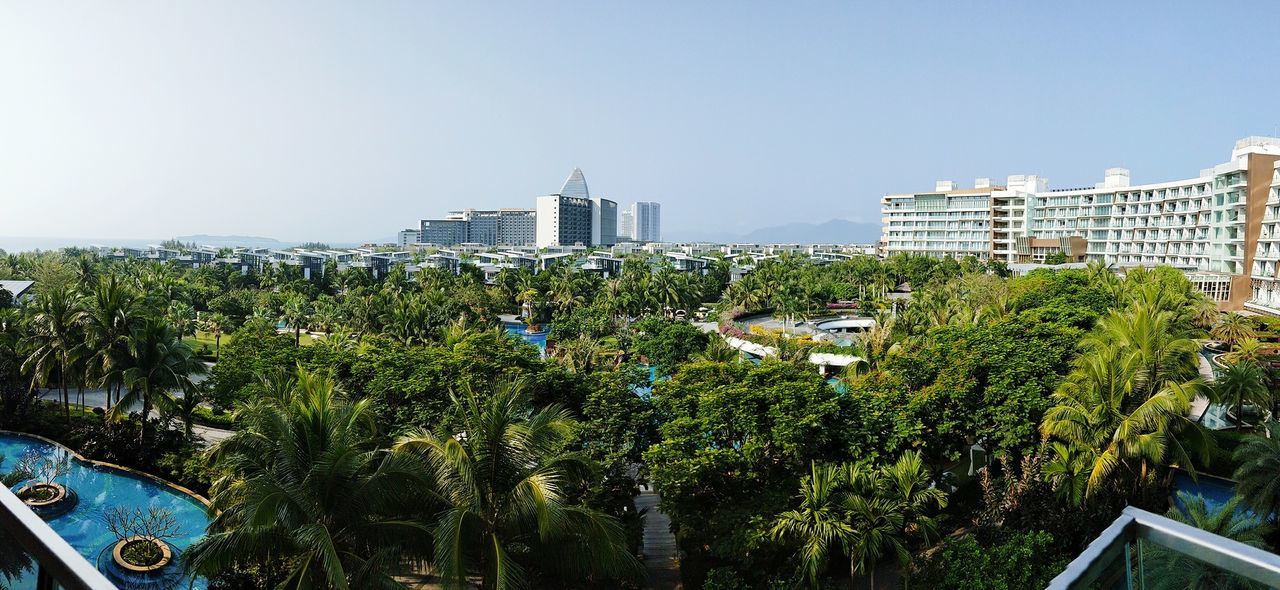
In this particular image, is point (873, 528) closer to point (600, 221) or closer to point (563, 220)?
point (563, 220)

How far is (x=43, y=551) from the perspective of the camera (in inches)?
83.4

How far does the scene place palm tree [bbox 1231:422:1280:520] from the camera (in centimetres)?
1361

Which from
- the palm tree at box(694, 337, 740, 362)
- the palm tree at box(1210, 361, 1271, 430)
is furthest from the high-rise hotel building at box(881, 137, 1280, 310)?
the palm tree at box(694, 337, 740, 362)

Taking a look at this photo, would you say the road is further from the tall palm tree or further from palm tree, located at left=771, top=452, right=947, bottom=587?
the tall palm tree

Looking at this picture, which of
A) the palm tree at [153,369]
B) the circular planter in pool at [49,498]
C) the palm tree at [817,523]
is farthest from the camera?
the palm tree at [153,369]

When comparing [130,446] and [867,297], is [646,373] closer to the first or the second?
[130,446]

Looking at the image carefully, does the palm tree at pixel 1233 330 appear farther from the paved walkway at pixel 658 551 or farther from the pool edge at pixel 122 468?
the pool edge at pixel 122 468

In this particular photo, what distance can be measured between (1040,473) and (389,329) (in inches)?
1126

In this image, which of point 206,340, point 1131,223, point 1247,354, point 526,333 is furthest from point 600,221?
point 1247,354

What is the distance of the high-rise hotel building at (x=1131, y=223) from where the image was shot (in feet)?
163

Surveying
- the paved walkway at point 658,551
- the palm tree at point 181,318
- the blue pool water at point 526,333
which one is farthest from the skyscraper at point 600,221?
the paved walkway at point 658,551

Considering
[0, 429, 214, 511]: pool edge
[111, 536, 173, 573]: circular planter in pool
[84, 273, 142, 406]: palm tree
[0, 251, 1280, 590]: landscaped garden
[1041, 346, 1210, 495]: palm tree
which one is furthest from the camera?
[84, 273, 142, 406]: palm tree

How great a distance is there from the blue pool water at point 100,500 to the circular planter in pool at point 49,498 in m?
0.18

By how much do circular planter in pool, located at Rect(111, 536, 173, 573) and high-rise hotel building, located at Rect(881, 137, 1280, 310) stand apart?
2017 inches
